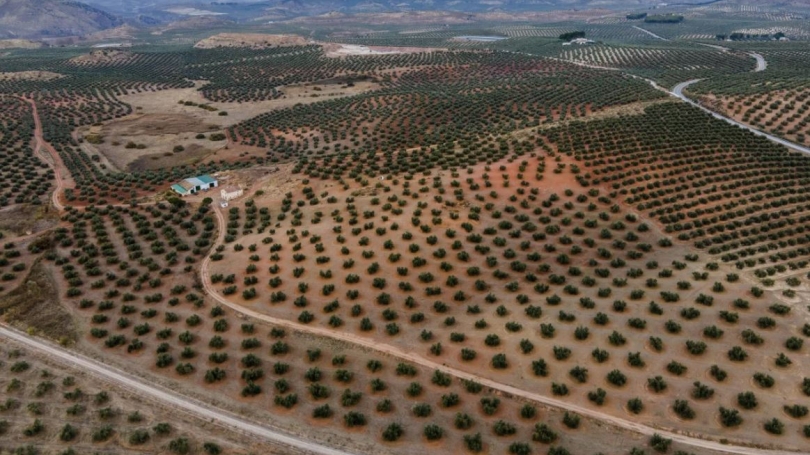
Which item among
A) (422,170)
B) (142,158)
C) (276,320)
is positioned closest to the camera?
(276,320)

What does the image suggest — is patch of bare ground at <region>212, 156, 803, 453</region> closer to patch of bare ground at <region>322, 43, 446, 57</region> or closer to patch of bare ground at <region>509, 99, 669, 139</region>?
patch of bare ground at <region>509, 99, 669, 139</region>

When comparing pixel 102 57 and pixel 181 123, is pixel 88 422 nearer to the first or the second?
pixel 181 123

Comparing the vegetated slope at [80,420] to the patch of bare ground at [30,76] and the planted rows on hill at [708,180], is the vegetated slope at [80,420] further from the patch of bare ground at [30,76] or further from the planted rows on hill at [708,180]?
the patch of bare ground at [30,76]

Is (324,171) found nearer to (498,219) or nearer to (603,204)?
(498,219)

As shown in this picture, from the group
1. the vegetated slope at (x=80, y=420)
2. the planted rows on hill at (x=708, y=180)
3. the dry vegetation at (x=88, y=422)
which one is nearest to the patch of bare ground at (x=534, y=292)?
the planted rows on hill at (x=708, y=180)

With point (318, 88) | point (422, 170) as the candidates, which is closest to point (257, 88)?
point (318, 88)


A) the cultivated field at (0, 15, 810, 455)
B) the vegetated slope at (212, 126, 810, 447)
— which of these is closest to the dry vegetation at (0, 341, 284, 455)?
the cultivated field at (0, 15, 810, 455)

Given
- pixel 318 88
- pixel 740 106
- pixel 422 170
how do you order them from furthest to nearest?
pixel 318 88
pixel 740 106
pixel 422 170
